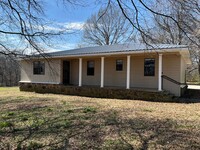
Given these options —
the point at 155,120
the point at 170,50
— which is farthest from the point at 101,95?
the point at 155,120

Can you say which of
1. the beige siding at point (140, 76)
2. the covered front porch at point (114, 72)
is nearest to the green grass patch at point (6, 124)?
the covered front porch at point (114, 72)

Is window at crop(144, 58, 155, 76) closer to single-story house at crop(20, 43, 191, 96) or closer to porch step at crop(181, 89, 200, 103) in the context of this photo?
single-story house at crop(20, 43, 191, 96)

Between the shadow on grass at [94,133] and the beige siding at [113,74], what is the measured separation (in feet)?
26.4

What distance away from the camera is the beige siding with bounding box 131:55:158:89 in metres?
14.4

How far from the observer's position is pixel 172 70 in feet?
44.8

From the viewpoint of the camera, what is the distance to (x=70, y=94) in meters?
16.0

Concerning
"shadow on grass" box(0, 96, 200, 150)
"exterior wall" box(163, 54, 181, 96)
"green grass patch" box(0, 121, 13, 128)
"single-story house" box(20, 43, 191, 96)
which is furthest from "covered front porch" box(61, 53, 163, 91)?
"green grass patch" box(0, 121, 13, 128)

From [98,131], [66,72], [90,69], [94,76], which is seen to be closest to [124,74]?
[94,76]

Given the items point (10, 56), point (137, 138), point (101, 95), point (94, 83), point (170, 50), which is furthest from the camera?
point (94, 83)

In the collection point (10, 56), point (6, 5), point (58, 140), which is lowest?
point (58, 140)

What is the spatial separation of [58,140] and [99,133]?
1043mm

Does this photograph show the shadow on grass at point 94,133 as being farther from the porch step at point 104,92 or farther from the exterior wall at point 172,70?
the exterior wall at point 172,70

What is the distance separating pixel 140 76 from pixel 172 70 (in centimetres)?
217

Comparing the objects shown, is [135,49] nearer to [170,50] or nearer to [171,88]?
[170,50]
